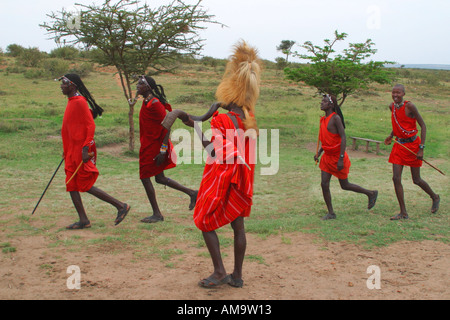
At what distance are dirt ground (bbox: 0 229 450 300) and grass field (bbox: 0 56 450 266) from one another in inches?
11.4

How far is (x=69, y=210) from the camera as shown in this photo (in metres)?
6.55

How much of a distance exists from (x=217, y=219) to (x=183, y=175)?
20.4 ft

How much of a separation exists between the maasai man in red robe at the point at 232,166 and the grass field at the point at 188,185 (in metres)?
1.08

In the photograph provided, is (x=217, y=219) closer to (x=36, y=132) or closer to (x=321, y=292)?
(x=321, y=292)

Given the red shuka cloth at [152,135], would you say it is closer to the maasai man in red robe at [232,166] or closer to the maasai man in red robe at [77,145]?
the maasai man in red robe at [77,145]

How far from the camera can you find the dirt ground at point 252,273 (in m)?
3.81

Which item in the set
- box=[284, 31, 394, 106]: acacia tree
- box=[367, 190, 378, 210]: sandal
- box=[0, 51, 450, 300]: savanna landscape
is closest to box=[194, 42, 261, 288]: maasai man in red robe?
box=[0, 51, 450, 300]: savanna landscape

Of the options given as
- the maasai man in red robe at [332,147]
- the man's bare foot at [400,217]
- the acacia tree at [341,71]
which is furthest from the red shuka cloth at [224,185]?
the acacia tree at [341,71]

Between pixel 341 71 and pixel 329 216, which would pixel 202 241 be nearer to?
pixel 329 216

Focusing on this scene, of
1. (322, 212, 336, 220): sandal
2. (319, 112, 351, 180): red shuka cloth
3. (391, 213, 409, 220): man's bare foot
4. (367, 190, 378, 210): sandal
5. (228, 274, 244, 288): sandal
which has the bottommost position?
(322, 212, 336, 220): sandal

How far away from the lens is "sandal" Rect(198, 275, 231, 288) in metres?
3.93

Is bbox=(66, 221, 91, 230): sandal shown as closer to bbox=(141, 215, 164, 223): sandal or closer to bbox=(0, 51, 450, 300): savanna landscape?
bbox=(0, 51, 450, 300): savanna landscape

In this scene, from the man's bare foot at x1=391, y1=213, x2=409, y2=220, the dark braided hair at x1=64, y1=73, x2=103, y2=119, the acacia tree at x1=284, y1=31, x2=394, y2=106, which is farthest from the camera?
the acacia tree at x1=284, y1=31, x2=394, y2=106
